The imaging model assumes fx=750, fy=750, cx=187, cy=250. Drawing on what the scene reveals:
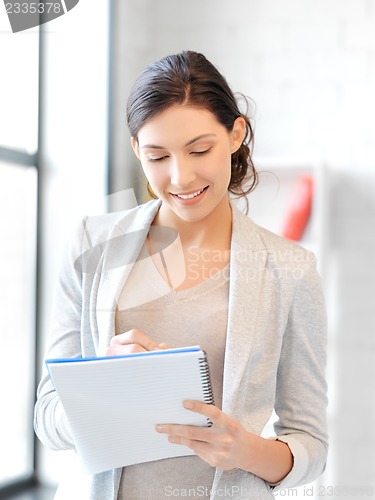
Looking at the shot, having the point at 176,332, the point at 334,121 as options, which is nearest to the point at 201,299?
the point at 176,332

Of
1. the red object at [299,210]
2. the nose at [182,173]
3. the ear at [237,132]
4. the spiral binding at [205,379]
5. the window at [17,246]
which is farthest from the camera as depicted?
the red object at [299,210]

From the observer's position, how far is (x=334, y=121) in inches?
104

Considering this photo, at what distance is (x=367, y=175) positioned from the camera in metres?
2.61

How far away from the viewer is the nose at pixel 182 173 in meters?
1.04

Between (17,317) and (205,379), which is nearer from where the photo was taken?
(205,379)

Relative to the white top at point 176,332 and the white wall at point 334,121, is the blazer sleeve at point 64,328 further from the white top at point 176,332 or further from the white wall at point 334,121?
the white wall at point 334,121

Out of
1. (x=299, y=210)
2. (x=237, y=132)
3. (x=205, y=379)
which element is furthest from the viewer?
(x=299, y=210)

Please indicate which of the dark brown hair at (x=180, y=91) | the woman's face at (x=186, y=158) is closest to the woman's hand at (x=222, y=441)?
the woman's face at (x=186, y=158)

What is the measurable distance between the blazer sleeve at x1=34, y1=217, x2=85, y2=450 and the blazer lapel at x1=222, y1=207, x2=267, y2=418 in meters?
0.23

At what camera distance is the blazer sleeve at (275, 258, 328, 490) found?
1.11 m

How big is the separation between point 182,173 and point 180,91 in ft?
0.41

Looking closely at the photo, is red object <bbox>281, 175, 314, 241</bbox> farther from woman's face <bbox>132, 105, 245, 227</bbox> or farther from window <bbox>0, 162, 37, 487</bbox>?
woman's face <bbox>132, 105, 245, 227</bbox>

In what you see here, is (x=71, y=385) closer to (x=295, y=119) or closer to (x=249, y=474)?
(x=249, y=474)

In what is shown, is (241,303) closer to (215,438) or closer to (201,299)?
(201,299)
